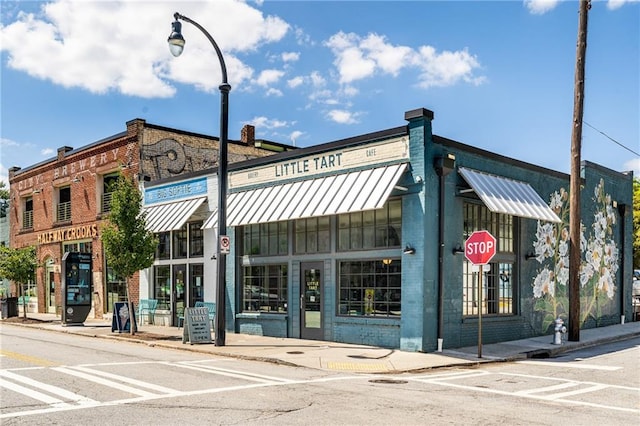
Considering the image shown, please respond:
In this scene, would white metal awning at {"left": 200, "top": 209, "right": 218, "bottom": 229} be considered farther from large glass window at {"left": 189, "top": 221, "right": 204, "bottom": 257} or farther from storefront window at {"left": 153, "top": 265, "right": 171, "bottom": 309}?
storefront window at {"left": 153, "top": 265, "right": 171, "bottom": 309}

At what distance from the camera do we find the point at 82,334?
815 inches

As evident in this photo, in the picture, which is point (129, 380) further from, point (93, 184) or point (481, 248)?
point (93, 184)

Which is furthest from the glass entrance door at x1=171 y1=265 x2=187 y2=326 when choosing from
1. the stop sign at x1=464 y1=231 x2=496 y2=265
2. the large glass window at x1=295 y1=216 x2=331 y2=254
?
the stop sign at x1=464 y1=231 x2=496 y2=265

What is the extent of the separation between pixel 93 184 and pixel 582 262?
21.2 meters

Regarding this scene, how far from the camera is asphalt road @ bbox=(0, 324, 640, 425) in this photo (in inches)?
306

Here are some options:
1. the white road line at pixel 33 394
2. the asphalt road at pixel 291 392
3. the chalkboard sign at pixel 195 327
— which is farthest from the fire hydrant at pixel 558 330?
the white road line at pixel 33 394

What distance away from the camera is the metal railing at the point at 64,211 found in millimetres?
30922

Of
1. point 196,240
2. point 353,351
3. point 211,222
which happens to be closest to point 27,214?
point 196,240

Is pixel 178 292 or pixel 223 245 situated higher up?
pixel 223 245

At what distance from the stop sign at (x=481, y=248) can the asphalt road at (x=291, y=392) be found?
2.42 m

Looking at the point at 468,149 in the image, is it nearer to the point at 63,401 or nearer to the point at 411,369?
the point at 411,369

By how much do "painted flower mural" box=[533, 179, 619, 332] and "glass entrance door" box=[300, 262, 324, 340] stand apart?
273 inches

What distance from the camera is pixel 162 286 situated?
23.6 meters

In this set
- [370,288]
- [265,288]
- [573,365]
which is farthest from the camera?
[265,288]
